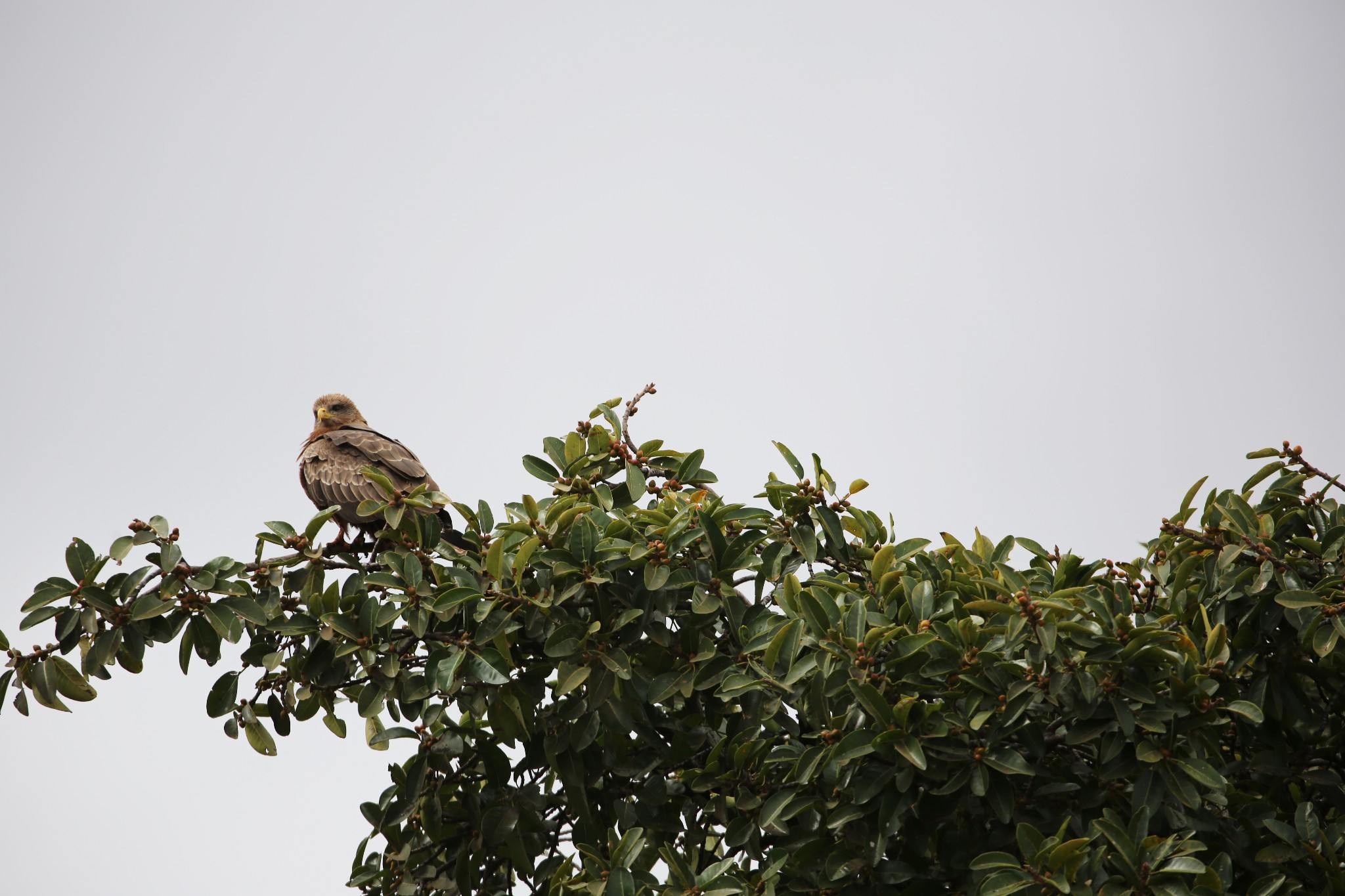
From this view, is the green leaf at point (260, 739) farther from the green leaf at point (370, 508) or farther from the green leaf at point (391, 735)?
the green leaf at point (370, 508)

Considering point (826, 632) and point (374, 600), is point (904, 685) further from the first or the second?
point (374, 600)

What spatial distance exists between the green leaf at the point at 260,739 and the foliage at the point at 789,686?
0.01 metres

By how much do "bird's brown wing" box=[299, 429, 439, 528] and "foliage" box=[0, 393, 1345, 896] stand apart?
153 cm

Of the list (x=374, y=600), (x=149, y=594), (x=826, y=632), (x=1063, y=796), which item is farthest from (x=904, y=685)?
(x=149, y=594)

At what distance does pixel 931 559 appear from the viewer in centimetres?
389

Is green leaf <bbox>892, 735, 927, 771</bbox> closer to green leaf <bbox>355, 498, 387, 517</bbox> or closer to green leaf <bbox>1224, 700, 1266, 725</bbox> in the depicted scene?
green leaf <bbox>1224, 700, 1266, 725</bbox>

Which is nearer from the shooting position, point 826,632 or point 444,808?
point 826,632

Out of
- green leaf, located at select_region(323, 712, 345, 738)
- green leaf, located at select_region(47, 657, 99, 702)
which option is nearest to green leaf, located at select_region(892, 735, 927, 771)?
green leaf, located at select_region(323, 712, 345, 738)

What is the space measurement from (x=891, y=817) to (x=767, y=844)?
0.53m

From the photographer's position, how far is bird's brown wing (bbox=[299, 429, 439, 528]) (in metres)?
5.14

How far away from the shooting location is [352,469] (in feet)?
17.3

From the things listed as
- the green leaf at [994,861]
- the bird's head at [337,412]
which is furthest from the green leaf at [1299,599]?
the bird's head at [337,412]

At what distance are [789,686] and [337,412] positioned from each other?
4188 mm

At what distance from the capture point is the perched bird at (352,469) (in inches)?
202
